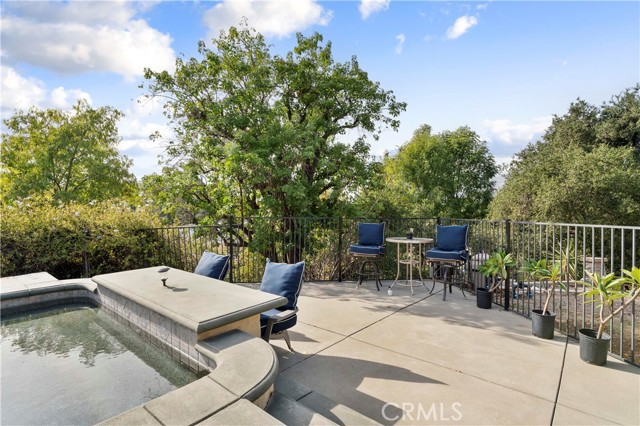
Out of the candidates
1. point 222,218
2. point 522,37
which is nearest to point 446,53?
point 522,37

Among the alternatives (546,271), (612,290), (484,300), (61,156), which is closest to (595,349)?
(612,290)

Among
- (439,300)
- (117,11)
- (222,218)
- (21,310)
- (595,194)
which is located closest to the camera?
(21,310)

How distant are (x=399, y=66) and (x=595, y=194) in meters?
11.5

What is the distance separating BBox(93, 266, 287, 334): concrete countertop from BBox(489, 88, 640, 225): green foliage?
1432 centimetres

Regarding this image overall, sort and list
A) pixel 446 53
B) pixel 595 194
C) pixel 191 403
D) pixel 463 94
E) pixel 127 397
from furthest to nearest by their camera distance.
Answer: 1. pixel 595 194
2. pixel 463 94
3. pixel 446 53
4. pixel 127 397
5. pixel 191 403

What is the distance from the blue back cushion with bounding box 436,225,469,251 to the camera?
5039 millimetres

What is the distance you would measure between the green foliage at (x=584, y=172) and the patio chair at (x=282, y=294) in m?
13.8

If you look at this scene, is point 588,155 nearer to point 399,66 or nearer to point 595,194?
point 595,194

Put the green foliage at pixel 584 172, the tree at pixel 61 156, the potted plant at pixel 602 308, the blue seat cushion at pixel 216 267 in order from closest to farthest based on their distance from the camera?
the potted plant at pixel 602 308
the blue seat cushion at pixel 216 267
the green foliage at pixel 584 172
the tree at pixel 61 156

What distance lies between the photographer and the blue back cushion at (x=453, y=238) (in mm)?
5039

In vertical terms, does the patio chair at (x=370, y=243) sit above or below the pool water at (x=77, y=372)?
above

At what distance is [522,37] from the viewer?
220 inches

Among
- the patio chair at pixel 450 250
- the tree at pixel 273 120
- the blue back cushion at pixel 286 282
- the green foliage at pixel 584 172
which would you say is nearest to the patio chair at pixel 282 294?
the blue back cushion at pixel 286 282

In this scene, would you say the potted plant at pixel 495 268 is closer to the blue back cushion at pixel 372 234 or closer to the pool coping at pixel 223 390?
the blue back cushion at pixel 372 234
